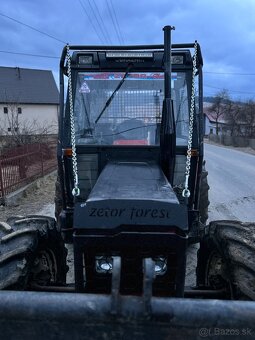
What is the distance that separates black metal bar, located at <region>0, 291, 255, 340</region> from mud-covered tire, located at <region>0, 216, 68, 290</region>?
82 cm

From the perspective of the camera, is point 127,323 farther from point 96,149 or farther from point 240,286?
point 96,149

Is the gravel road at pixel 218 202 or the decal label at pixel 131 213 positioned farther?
the gravel road at pixel 218 202

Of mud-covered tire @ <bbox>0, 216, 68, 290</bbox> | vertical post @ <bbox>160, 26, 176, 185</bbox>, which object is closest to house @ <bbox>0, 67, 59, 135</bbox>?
mud-covered tire @ <bbox>0, 216, 68, 290</bbox>

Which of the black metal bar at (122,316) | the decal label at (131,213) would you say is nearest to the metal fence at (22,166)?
the decal label at (131,213)

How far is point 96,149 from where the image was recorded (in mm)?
4582

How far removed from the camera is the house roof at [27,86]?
2320 inches

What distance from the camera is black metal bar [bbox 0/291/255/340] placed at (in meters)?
2.18

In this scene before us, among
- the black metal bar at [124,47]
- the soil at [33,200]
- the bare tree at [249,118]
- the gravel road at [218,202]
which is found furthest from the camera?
the bare tree at [249,118]

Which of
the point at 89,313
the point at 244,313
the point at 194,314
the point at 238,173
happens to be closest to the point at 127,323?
the point at 89,313

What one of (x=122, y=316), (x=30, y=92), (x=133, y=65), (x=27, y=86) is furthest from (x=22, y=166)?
(x=27, y=86)

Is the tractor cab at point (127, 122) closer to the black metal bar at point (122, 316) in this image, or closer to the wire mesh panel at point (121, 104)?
the wire mesh panel at point (121, 104)

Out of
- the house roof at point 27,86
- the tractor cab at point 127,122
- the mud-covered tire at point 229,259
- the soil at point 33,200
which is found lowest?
the soil at point 33,200

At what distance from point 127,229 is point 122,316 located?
612 mm

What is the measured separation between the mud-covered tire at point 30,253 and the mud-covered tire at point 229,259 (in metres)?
1.36
